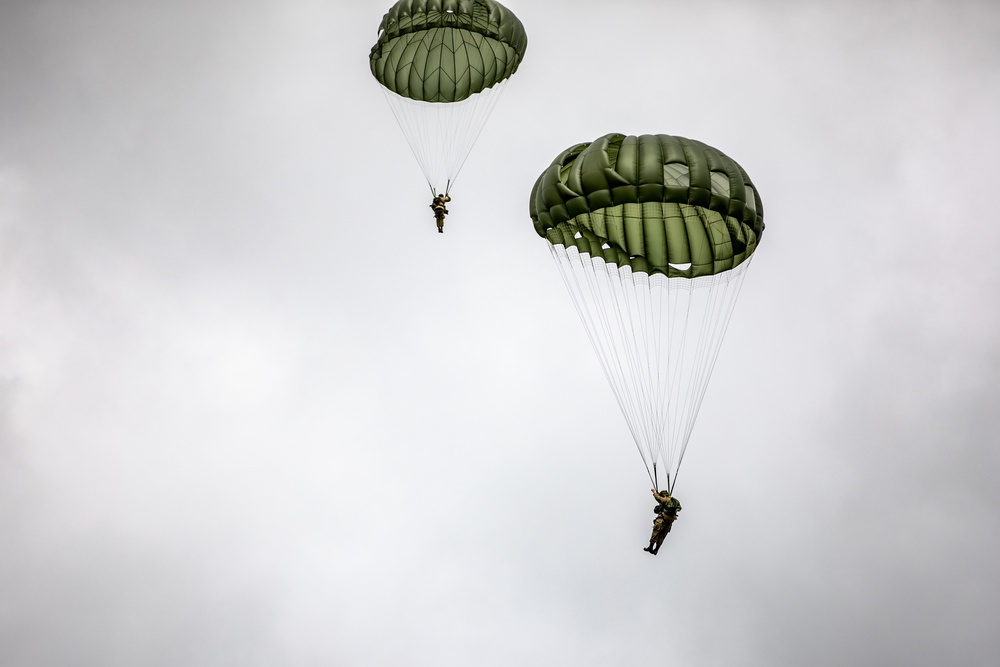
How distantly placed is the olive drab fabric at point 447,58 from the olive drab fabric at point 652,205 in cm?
511

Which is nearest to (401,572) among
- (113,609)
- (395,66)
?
(113,609)

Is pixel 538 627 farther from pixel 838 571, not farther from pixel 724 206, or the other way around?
pixel 724 206

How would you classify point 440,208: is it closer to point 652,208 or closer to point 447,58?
point 447,58

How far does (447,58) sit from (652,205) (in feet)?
25.4

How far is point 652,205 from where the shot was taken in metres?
16.1

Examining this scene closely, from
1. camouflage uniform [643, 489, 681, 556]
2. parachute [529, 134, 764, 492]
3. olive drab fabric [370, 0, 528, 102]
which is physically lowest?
camouflage uniform [643, 489, 681, 556]

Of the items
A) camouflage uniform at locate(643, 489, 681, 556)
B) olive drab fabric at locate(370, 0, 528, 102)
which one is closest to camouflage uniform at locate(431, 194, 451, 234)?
olive drab fabric at locate(370, 0, 528, 102)

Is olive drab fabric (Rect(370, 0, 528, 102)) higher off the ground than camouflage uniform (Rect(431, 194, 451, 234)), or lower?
higher

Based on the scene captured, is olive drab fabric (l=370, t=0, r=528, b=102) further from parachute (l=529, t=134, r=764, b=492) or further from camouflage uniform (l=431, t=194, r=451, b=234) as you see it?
parachute (l=529, t=134, r=764, b=492)

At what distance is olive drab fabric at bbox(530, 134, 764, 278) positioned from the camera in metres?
15.5

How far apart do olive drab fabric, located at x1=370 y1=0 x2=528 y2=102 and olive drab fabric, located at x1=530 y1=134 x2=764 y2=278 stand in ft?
16.8

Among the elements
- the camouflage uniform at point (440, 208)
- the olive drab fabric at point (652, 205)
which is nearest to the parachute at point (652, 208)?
the olive drab fabric at point (652, 205)

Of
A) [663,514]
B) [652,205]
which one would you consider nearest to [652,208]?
[652,205]

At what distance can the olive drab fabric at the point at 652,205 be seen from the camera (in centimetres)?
1546
